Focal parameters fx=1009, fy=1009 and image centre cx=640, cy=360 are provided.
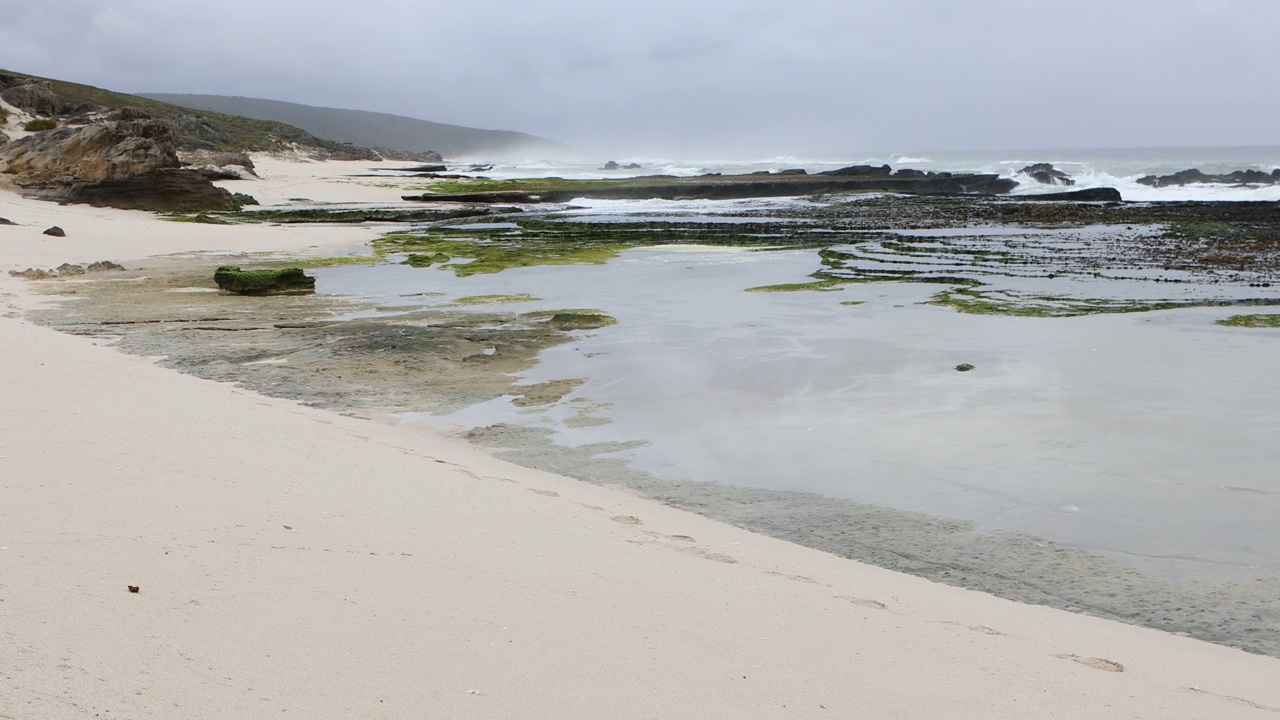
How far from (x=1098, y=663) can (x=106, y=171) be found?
29.0 metres

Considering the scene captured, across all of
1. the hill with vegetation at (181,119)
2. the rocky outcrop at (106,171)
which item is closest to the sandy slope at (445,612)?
the rocky outcrop at (106,171)

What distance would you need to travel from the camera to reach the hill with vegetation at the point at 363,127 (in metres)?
161

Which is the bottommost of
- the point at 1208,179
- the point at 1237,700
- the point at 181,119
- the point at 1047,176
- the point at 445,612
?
the point at 1237,700

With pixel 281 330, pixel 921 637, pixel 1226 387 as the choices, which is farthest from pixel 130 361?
pixel 1226 387

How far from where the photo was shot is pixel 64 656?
231 cm

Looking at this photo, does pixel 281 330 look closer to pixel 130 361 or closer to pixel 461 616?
pixel 130 361

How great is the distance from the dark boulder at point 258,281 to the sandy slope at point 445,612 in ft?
25.9

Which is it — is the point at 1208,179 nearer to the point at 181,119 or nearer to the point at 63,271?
the point at 181,119

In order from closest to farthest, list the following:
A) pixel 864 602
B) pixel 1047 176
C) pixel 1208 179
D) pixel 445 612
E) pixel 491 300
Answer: pixel 445 612, pixel 864 602, pixel 491 300, pixel 1208 179, pixel 1047 176

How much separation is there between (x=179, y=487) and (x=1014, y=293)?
459 inches

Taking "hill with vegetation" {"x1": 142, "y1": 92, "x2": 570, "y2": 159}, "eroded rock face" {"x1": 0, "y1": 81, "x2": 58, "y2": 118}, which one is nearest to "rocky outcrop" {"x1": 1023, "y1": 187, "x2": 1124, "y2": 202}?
"eroded rock face" {"x1": 0, "y1": 81, "x2": 58, "y2": 118}

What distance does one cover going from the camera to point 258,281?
1273 cm

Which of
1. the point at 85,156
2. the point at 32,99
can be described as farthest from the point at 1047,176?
the point at 32,99

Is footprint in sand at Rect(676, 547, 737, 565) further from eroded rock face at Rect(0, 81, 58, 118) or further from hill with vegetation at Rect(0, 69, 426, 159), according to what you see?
eroded rock face at Rect(0, 81, 58, 118)
